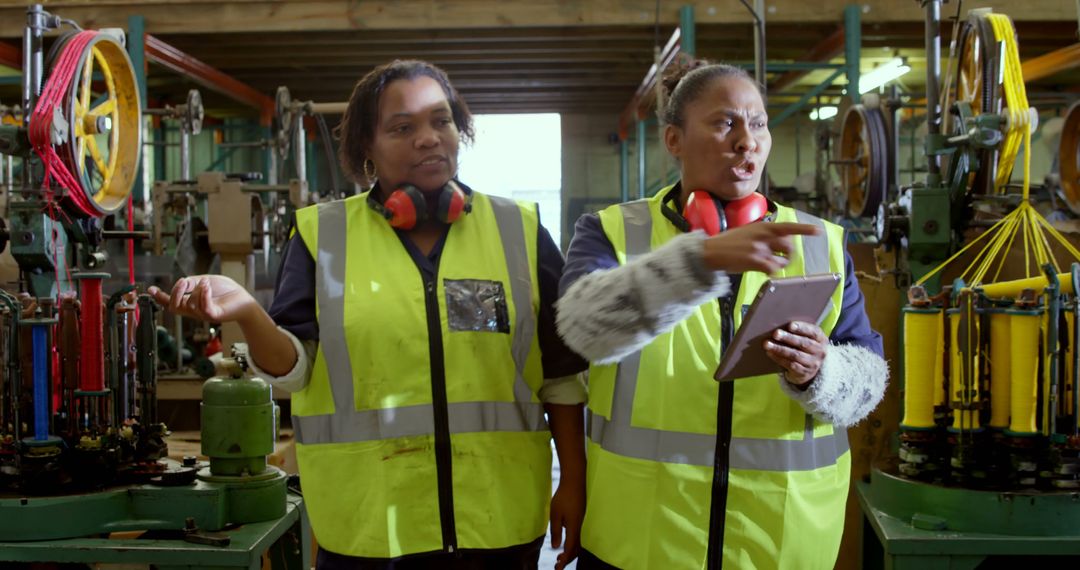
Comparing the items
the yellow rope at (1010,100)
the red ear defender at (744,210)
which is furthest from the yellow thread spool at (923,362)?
the red ear defender at (744,210)

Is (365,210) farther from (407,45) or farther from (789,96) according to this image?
(789,96)

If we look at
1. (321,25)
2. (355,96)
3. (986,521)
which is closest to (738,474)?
(986,521)

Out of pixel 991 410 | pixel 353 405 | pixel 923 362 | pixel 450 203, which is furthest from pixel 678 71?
pixel 991 410

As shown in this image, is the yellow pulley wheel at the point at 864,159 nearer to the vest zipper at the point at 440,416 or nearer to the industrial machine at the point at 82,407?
the industrial machine at the point at 82,407

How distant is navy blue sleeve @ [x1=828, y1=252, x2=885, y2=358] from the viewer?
1593 millimetres

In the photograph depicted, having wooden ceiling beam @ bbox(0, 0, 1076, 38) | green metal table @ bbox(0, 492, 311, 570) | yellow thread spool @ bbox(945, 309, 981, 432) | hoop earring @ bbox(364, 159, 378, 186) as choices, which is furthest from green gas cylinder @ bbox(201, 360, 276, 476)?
wooden ceiling beam @ bbox(0, 0, 1076, 38)

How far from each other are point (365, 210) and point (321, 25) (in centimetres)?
521

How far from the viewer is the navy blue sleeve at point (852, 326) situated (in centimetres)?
159

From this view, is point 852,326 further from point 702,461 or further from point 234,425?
point 234,425

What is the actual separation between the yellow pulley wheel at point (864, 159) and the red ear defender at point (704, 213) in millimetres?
3473

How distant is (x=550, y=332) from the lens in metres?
1.74

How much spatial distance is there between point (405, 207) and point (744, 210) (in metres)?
0.59

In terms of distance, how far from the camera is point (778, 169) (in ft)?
40.0

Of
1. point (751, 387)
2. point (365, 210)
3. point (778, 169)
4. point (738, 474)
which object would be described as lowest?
point (738, 474)
